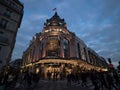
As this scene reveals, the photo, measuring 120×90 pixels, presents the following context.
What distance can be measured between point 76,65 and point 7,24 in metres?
22.4

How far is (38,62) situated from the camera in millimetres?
31516

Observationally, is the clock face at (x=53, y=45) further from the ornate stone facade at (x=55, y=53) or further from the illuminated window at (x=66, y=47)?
the illuminated window at (x=66, y=47)

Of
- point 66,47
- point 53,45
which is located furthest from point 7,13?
point 66,47

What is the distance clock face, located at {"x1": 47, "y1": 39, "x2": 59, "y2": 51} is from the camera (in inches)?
1331

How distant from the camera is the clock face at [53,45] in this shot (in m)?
33.8

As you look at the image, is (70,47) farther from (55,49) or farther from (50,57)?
(50,57)

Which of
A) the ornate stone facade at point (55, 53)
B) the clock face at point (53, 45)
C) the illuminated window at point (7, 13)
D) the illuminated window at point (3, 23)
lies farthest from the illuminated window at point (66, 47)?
the illuminated window at point (3, 23)

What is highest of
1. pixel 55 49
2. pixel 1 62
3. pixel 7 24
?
pixel 7 24

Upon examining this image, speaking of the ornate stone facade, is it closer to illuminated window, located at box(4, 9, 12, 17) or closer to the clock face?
the clock face

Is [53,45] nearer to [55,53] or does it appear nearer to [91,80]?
[55,53]

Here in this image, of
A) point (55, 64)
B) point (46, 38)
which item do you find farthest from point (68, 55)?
point (46, 38)

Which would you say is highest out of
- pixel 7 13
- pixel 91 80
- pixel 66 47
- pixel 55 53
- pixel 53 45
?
pixel 7 13

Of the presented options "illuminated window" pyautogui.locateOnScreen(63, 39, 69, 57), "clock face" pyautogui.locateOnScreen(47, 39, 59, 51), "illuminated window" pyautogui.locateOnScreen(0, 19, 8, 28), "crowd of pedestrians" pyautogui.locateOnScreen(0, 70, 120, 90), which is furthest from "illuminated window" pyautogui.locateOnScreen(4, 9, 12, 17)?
"illuminated window" pyautogui.locateOnScreen(63, 39, 69, 57)

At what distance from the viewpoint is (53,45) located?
34.4 meters
